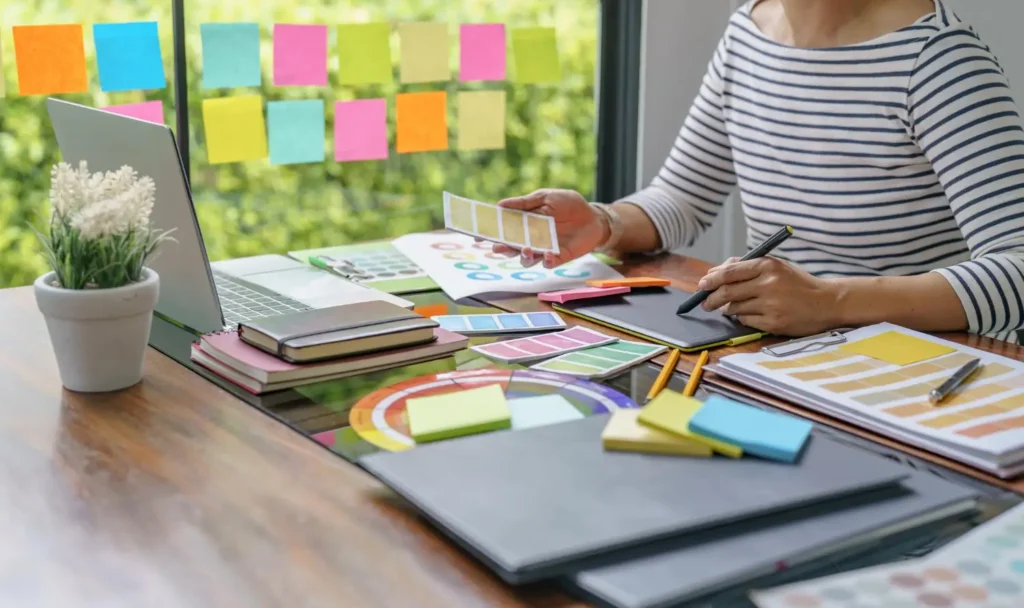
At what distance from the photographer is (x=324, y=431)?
37.3 inches

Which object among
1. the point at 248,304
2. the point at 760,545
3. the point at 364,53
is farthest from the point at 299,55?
the point at 760,545

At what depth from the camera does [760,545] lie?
706mm

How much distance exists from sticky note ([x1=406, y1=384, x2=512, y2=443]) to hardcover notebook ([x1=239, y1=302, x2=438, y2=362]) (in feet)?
0.47

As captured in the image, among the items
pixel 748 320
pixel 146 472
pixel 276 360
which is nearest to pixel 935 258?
pixel 748 320

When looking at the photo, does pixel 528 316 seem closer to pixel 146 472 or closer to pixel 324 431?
pixel 324 431

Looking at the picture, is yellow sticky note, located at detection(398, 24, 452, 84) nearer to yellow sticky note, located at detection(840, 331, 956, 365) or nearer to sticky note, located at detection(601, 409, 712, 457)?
yellow sticky note, located at detection(840, 331, 956, 365)

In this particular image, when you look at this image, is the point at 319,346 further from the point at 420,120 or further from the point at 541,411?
the point at 420,120

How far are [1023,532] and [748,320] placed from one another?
521 millimetres

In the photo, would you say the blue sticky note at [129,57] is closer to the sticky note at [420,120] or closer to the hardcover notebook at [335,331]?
the sticky note at [420,120]

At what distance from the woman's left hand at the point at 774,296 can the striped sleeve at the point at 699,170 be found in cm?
46

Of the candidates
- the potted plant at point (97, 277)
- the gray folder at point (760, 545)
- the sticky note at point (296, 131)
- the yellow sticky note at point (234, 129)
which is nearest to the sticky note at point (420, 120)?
the sticky note at point (296, 131)

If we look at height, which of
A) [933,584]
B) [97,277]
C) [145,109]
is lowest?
[933,584]

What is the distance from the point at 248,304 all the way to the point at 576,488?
0.68m

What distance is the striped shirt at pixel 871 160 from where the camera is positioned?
1344 mm
